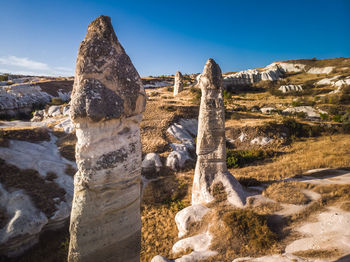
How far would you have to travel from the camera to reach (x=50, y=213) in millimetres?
6070

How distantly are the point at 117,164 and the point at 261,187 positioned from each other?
673 cm

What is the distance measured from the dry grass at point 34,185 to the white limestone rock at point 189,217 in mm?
4266

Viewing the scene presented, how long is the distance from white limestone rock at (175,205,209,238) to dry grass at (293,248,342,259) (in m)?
2.77

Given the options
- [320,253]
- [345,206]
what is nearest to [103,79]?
[320,253]

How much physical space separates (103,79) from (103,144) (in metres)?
0.91

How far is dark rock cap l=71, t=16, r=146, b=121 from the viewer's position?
246 centimetres

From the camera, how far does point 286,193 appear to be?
6.66m

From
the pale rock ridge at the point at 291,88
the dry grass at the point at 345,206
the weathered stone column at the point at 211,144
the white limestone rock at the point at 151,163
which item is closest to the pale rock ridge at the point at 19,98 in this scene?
the white limestone rock at the point at 151,163

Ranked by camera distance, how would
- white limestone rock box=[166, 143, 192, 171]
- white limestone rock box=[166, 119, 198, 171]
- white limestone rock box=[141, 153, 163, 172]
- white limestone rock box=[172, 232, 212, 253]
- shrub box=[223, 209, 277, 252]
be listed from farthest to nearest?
white limestone rock box=[166, 119, 198, 171], white limestone rock box=[166, 143, 192, 171], white limestone rock box=[141, 153, 163, 172], white limestone rock box=[172, 232, 212, 253], shrub box=[223, 209, 277, 252]

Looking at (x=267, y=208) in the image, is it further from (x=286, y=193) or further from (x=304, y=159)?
(x=304, y=159)

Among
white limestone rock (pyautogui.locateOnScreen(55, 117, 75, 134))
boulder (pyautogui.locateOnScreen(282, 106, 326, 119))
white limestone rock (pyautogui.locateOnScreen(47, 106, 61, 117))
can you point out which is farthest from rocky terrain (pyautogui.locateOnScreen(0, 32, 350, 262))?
boulder (pyautogui.locateOnScreen(282, 106, 326, 119))

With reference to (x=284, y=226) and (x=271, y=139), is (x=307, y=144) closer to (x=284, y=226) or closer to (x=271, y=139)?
(x=271, y=139)

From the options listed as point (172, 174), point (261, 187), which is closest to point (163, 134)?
point (172, 174)

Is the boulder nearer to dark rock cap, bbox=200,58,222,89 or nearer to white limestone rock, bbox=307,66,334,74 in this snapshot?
dark rock cap, bbox=200,58,222,89
